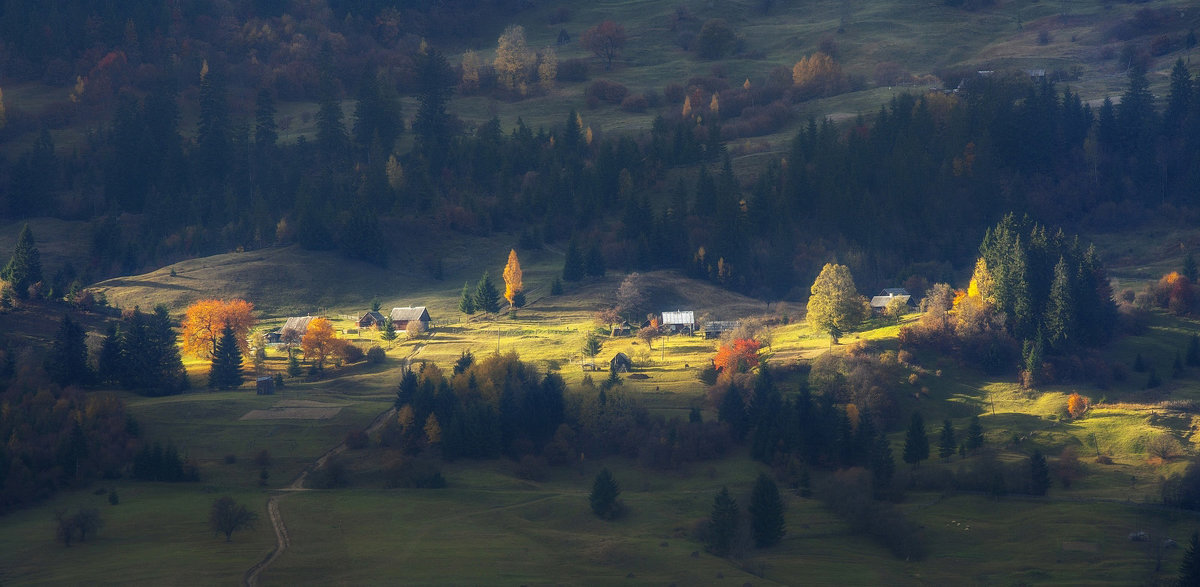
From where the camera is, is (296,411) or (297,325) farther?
(297,325)

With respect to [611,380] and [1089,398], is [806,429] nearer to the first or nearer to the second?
[611,380]

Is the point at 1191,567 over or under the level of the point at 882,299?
under

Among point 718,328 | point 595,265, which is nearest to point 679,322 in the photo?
point 718,328

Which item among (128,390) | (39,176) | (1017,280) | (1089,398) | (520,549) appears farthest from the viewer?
(39,176)

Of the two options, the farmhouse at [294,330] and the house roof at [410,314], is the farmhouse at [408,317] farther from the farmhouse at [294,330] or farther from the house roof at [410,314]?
the farmhouse at [294,330]

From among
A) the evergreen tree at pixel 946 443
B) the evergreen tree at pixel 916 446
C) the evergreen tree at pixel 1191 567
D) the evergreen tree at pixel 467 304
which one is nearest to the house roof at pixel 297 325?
the evergreen tree at pixel 467 304

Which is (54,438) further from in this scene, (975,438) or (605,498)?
(975,438)

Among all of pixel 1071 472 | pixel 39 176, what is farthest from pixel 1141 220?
pixel 39 176

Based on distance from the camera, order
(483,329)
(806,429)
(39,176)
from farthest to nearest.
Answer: (39,176) < (483,329) < (806,429)
